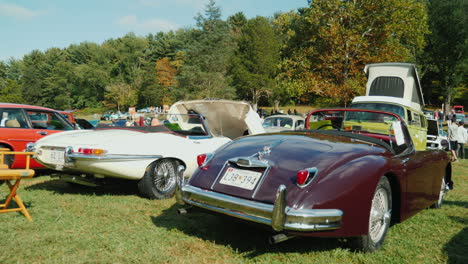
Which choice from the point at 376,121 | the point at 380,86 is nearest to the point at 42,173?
the point at 376,121

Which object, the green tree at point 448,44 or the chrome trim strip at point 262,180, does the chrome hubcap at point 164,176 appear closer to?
the chrome trim strip at point 262,180

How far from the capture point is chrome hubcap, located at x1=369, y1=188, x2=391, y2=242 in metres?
3.34

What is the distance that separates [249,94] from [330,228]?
2081 inches

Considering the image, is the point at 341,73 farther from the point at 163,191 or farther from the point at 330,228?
the point at 330,228

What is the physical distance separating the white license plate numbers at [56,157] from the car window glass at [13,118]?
7.86 feet

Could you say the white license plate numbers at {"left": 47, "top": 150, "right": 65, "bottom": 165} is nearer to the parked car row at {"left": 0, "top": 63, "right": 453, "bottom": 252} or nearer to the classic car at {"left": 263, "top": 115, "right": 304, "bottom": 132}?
the parked car row at {"left": 0, "top": 63, "right": 453, "bottom": 252}

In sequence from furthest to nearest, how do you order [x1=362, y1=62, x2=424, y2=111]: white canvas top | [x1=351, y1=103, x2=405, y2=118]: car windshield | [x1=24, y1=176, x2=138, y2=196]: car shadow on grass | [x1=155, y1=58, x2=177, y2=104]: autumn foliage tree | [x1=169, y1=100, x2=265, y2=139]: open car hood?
[x1=155, y1=58, x2=177, y2=104]: autumn foliage tree, [x1=362, y1=62, x2=424, y2=111]: white canvas top, [x1=351, y1=103, x2=405, y2=118]: car windshield, [x1=169, y1=100, x2=265, y2=139]: open car hood, [x1=24, y1=176, x2=138, y2=196]: car shadow on grass

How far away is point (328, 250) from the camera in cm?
337

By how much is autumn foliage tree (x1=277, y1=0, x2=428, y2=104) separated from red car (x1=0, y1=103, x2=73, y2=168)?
22586 millimetres

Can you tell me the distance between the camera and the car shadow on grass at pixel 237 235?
3400 mm

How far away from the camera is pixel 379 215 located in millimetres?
3420

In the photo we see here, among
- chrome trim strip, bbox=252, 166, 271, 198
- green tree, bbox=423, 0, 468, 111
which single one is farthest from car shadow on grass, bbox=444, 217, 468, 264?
green tree, bbox=423, 0, 468, 111

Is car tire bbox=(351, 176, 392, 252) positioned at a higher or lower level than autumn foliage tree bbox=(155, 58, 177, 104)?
lower

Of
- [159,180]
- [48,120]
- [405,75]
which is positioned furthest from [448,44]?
[159,180]
